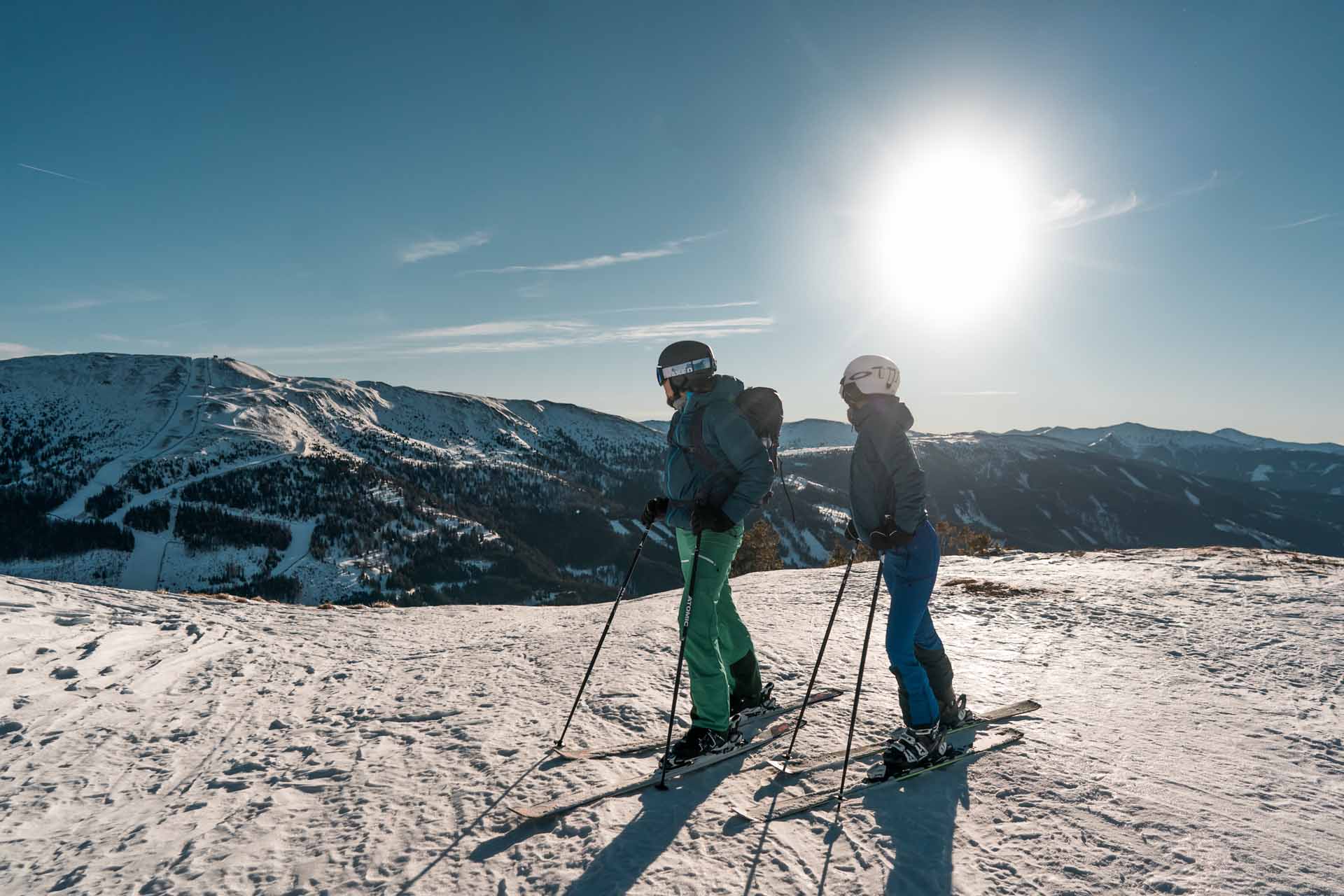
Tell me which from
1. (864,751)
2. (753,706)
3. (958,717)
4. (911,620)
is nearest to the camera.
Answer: (911,620)

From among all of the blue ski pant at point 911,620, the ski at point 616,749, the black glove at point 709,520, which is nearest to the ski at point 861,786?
the blue ski pant at point 911,620

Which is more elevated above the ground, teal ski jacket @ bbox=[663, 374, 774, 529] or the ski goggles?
the ski goggles

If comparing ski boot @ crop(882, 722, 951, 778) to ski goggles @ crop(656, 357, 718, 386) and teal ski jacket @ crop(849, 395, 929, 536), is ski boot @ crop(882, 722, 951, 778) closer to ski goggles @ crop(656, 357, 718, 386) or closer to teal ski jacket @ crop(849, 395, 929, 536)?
teal ski jacket @ crop(849, 395, 929, 536)

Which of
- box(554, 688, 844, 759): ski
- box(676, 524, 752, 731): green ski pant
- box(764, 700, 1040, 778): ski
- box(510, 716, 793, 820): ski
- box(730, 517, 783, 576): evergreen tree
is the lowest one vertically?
box(730, 517, 783, 576): evergreen tree

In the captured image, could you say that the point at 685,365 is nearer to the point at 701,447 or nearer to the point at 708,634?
the point at 701,447

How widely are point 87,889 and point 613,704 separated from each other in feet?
15.2

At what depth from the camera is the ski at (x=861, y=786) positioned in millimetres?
4738

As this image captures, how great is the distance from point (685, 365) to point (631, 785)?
12.3ft

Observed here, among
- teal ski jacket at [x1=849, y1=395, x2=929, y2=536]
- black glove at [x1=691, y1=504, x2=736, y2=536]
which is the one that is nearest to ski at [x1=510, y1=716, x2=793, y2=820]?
black glove at [x1=691, y1=504, x2=736, y2=536]

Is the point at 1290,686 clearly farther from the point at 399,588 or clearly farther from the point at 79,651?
the point at 399,588

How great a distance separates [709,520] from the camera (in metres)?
5.34

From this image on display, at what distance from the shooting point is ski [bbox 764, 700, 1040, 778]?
5.45m

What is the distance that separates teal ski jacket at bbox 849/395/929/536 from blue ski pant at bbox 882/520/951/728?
290mm

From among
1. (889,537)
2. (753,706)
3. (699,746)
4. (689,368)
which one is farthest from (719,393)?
(753,706)
